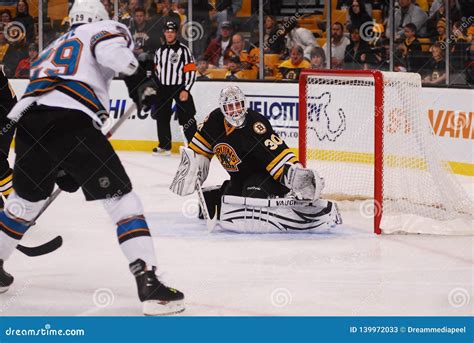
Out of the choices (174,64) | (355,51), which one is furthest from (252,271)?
(174,64)

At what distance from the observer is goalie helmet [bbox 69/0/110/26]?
151 inches

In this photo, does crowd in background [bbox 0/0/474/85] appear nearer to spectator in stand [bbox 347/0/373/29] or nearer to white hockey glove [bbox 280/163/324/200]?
spectator in stand [bbox 347/0/373/29]

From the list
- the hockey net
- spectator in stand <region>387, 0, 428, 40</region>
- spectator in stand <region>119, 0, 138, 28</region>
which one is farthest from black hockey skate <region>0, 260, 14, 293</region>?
spectator in stand <region>119, 0, 138, 28</region>

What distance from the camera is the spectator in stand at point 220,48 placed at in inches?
378

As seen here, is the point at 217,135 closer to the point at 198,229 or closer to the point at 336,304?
the point at 198,229

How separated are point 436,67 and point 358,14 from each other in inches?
39.7

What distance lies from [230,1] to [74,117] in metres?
6.00

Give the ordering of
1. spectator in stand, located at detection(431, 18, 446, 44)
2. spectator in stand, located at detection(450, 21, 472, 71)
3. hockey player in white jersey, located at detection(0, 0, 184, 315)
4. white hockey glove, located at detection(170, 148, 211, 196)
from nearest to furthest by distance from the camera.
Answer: hockey player in white jersey, located at detection(0, 0, 184, 315), white hockey glove, located at detection(170, 148, 211, 196), spectator in stand, located at detection(450, 21, 472, 71), spectator in stand, located at detection(431, 18, 446, 44)

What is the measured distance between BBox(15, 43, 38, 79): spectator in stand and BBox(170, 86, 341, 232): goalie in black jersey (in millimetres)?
4999

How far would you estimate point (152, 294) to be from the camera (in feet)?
12.1

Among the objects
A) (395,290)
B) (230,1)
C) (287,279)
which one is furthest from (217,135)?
(230,1)

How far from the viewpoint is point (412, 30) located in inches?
334

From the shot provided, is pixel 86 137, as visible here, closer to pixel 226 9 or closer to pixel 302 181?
pixel 302 181

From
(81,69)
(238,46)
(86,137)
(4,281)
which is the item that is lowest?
(4,281)
